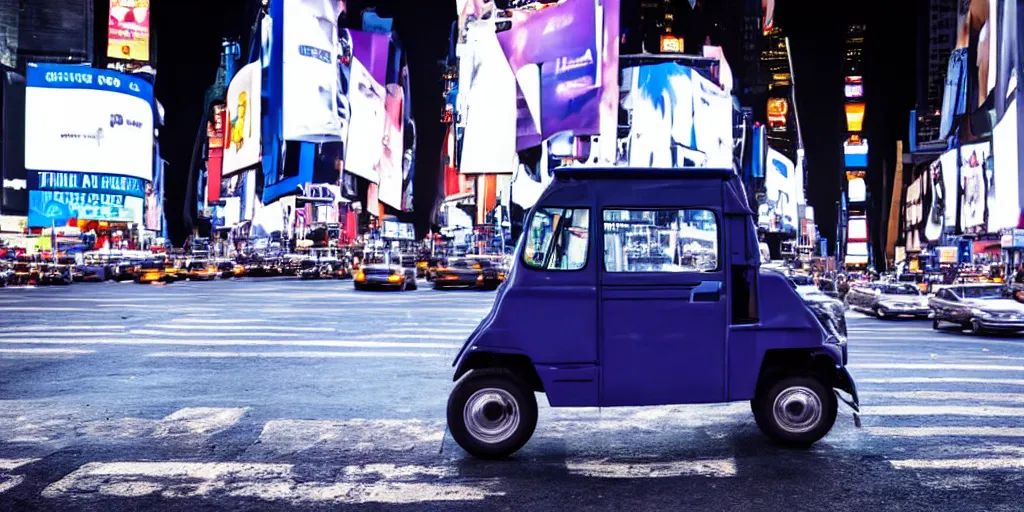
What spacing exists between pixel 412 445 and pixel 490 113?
10810cm

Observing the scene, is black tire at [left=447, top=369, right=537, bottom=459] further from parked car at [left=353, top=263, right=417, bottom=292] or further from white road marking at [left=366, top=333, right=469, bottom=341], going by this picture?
parked car at [left=353, top=263, right=417, bottom=292]

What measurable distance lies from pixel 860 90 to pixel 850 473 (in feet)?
608

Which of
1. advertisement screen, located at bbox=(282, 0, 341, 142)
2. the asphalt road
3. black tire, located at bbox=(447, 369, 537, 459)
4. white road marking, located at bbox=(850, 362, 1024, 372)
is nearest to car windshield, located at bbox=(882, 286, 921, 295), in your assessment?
the asphalt road

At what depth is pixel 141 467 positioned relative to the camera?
6055 millimetres

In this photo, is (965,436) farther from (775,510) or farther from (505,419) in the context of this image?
(505,419)

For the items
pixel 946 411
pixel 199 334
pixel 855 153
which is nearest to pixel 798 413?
pixel 946 411

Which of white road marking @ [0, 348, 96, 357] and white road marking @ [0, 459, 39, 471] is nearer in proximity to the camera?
white road marking @ [0, 459, 39, 471]

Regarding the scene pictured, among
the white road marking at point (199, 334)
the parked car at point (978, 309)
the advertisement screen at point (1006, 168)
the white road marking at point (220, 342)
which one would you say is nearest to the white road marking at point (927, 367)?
the white road marking at point (220, 342)

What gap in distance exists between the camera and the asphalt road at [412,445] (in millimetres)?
5348

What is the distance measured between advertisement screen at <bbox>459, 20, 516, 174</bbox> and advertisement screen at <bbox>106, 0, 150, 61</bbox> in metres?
41.1

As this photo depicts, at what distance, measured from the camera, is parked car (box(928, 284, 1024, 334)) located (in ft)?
62.0

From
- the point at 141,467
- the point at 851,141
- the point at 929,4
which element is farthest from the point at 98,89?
the point at 851,141

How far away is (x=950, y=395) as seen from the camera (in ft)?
30.0

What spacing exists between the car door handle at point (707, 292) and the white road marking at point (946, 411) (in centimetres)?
254
